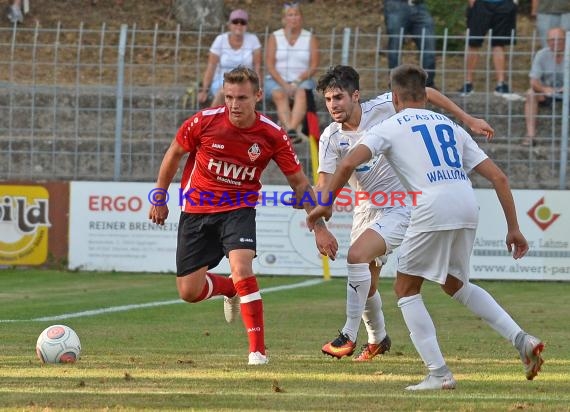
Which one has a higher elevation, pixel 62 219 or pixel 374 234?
pixel 374 234

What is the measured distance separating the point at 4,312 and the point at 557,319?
17.5 ft

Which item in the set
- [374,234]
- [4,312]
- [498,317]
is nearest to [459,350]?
[374,234]

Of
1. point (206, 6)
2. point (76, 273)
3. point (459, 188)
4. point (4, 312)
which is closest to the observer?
point (459, 188)

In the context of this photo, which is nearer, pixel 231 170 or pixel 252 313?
pixel 252 313

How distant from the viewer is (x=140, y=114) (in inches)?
736

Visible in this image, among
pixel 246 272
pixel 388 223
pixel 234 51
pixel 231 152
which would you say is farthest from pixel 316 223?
pixel 234 51

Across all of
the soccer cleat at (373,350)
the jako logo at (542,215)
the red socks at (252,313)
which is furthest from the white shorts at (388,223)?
the jako logo at (542,215)

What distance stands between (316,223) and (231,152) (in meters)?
1.09

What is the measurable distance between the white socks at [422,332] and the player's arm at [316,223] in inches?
43.7

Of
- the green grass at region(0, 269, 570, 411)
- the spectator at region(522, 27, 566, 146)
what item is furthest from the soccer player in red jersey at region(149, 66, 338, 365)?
the spectator at region(522, 27, 566, 146)

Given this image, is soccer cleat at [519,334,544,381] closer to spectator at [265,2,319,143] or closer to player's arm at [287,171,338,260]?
player's arm at [287,171,338,260]

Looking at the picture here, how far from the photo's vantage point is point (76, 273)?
1766 centimetres

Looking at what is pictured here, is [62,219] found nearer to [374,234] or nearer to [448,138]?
[374,234]

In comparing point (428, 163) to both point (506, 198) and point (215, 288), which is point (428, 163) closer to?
point (506, 198)
